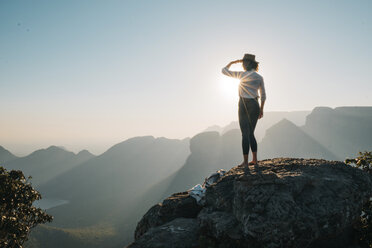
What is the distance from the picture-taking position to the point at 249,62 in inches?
276

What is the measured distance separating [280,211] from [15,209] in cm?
1698

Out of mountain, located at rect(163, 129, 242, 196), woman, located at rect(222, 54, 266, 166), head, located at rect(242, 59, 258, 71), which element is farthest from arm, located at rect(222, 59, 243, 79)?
mountain, located at rect(163, 129, 242, 196)

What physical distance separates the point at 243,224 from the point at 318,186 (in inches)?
94.3

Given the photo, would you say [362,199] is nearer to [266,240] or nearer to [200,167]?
[266,240]

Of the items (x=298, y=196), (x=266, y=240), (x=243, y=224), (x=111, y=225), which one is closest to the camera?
(x=266, y=240)

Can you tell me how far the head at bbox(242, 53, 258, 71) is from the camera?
23.0ft

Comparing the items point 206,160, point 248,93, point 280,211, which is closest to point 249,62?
point 248,93

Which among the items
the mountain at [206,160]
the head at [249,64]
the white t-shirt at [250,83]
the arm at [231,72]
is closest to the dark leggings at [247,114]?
the white t-shirt at [250,83]

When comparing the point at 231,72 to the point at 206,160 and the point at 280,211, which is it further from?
the point at 206,160

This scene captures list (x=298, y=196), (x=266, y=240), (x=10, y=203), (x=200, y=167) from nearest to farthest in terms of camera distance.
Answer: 1. (x=266, y=240)
2. (x=298, y=196)
3. (x=10, y=203)
4. (x=200, y=167)

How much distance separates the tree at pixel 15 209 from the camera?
12945 millimetres

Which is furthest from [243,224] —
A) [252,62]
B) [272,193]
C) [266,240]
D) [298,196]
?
[252,62]

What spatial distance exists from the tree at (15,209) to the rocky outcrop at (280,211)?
11666mm

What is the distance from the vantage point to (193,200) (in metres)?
8.48
